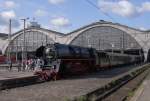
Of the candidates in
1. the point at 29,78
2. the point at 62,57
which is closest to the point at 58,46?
the point at 62,57

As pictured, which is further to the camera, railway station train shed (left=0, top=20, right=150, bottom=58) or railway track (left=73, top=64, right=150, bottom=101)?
railway station train shed (left=0, top=20, right=150, bottom=58)

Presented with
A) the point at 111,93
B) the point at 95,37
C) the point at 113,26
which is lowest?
the point at 111,93

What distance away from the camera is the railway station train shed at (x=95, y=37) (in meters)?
156

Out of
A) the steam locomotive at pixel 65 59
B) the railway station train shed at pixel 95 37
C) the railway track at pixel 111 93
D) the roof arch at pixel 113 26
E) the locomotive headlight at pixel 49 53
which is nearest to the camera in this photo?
the railway track at pixel 111 93

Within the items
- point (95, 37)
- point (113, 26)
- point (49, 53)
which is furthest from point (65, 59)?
point (95, 37)

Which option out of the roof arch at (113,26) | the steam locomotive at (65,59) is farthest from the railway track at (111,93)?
the roof arch at (113,26)

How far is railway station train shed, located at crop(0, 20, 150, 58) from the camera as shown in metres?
156

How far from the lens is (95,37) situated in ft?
543

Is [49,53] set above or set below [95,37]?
below

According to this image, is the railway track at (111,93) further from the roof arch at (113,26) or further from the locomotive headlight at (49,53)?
the roof arch at (113,26)

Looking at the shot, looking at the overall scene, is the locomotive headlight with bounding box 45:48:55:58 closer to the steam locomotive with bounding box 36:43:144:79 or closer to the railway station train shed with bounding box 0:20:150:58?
the steam locomotive with bounding box 36:43:144:79

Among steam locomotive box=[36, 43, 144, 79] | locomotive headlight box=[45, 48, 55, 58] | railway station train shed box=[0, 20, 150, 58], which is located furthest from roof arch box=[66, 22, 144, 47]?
locomotive headlight box=[45, 48, 55, 58]

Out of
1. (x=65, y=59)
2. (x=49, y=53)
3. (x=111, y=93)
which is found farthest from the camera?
(x=65, y=59)

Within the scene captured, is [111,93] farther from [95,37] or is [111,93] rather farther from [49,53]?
[95,37]
